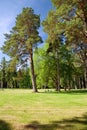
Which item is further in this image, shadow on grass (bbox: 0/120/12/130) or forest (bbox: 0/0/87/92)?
forest (bbox: 0/0/87/92)

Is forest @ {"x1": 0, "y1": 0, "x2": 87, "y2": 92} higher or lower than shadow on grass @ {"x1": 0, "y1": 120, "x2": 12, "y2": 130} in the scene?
higher

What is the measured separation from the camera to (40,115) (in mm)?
14234

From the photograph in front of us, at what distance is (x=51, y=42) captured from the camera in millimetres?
38438

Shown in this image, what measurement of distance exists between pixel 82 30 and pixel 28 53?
20556 mm

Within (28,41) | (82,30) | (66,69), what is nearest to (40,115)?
(82,30)

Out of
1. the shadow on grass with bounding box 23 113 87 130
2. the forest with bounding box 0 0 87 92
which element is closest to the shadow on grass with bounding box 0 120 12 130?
the shadow on grass with bounding box 23 113 87 130

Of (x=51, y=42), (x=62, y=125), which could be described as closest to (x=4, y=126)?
(x=62, y=125)

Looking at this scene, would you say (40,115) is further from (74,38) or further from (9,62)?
(9,62)

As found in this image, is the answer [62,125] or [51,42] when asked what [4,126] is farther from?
[51,42]

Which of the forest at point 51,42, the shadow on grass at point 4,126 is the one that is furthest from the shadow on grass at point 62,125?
the forest at point 51,42

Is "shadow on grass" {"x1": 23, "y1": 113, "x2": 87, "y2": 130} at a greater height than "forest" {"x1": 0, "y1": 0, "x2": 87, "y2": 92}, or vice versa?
"forest" {"x1": 0, "y1": 0, "x2": 87, "y2": 92}

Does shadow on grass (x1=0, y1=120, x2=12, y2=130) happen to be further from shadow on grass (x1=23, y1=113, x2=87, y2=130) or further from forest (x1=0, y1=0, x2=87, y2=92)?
forest (x1=0, y1=0, x2=87, y2=92)

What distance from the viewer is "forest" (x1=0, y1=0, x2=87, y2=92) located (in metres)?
24.9

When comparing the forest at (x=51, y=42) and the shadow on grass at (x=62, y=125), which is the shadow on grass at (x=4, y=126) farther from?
the forest at (x=51, y=42)
